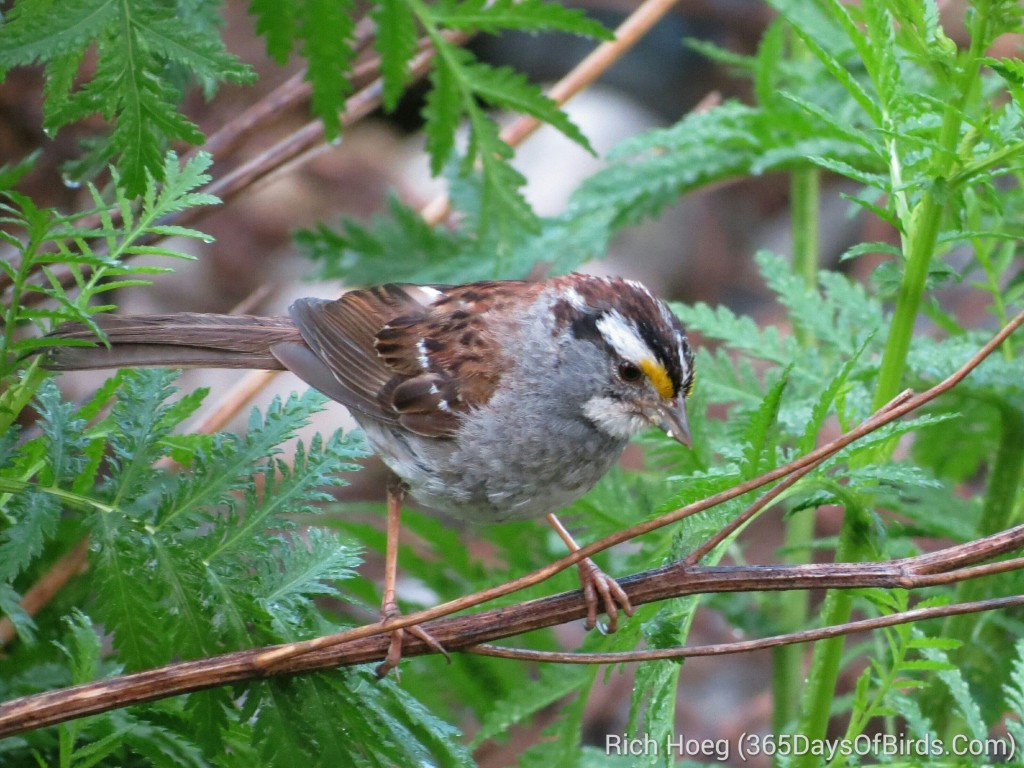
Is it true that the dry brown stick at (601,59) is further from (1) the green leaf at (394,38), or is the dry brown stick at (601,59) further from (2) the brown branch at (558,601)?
(2) the brown branch at (558,601)

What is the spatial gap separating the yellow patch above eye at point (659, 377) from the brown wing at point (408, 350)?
1.41 feet

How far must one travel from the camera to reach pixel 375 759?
2053 millimetres

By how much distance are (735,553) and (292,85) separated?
6.05 ft

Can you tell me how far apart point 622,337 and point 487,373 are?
393 mm

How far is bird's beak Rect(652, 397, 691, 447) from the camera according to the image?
108 inches

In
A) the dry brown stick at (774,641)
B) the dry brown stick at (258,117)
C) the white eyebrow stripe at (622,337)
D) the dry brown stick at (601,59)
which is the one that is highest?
the dry brown stick at (601,59)

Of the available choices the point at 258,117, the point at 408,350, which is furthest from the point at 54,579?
the point at 258,117

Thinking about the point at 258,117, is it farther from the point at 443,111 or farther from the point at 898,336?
the point at 898,336

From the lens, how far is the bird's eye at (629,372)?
2.82 m

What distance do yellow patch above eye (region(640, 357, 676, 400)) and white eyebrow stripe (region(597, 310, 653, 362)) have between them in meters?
0.02

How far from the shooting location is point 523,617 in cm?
202

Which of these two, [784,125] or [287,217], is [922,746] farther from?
[287,217]

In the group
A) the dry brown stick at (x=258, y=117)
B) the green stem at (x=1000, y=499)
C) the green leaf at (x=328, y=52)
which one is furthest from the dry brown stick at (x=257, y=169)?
the green stem at (x=1000, y=499)

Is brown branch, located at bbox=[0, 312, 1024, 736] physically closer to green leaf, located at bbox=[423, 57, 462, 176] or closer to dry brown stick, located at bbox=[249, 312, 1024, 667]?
dry brown stick, located at bbox=[249, 312, 1024, 667]
